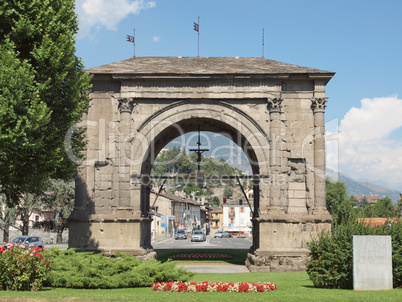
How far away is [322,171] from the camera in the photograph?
2330 cm

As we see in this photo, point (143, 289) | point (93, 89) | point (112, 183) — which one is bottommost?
point (143, 289)

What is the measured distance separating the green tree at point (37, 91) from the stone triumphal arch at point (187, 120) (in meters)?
4.75

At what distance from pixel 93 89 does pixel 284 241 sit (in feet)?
38.3

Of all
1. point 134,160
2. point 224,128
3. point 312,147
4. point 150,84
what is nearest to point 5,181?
point 134,160

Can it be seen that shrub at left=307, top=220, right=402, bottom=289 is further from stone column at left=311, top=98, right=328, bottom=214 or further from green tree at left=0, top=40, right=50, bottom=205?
green tree at left=0, top=40, right=50, bottom=205

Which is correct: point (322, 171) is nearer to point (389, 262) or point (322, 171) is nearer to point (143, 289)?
point (389, 262)

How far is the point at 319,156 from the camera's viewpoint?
2341 centimetres

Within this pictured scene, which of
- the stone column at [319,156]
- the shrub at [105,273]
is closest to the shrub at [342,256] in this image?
the shrub at [105,273]

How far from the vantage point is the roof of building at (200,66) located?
23719mm

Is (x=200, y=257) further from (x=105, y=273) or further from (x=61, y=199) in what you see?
(x=61, y=199)

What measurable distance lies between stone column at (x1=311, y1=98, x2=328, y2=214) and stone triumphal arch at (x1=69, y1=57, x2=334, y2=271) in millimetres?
46

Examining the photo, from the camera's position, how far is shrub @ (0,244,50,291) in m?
13.5

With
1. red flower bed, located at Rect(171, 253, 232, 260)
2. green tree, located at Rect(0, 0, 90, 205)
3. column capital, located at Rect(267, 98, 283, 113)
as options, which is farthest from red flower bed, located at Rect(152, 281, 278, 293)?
red flower bed, located at Rect(171, 253, 232, 260)

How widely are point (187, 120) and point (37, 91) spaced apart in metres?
9.51
